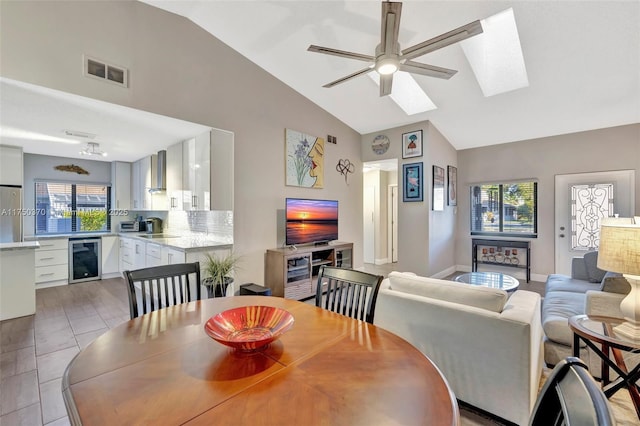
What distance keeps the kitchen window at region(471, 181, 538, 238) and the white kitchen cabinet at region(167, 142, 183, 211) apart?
218 inches

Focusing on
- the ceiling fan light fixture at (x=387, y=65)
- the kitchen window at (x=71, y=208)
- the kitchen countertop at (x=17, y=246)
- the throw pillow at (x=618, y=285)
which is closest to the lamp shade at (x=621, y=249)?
the throw pillow at (x=618, y=285)

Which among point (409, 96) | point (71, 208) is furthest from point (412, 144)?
point (71, 208)

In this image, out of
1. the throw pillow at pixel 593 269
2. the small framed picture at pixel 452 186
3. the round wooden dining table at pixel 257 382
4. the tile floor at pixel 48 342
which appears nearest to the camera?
the round wooden dining table at pixel 257 382

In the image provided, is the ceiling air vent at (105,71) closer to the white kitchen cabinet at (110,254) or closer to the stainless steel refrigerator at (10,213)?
the stainless steel refrigerator at (10,213)

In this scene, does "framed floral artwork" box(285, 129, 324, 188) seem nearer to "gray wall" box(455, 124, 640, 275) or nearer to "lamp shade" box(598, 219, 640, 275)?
"gray wall" box(455, 124, 640, 275)

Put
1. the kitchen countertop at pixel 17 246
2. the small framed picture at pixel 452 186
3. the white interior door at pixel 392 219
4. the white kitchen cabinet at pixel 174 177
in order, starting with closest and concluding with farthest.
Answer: the kitchen countertop at pixel 17 246
the white kitchen cabinet at pixel 174 177
the small framed picture at pixel 452 186
the white interior door at pixel 392 219

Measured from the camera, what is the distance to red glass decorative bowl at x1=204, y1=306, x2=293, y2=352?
3.49ft

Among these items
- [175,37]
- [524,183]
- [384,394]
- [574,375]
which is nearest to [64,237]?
[175,37]

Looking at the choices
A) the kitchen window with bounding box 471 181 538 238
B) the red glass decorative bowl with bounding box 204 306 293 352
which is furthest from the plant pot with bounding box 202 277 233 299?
the kitchen window with bounding box 471 181 538 238

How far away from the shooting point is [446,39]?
2.06 meters

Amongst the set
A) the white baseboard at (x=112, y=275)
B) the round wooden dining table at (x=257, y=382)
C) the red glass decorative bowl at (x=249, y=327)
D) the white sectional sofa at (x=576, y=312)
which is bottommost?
the white baseboard at (x=112, y=275)

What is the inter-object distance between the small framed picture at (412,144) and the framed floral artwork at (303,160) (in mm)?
1493

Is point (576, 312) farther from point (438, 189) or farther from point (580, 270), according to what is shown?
point (438, 189)

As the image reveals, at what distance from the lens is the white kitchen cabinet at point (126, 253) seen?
15.6 feet
